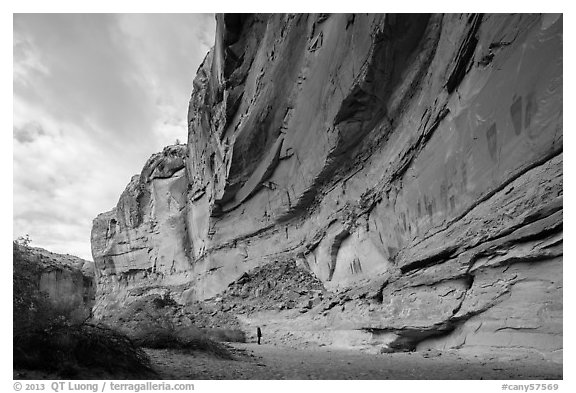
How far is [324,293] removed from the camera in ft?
56.6

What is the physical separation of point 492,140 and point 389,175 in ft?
16.6

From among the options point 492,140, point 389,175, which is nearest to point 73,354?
point 492,140

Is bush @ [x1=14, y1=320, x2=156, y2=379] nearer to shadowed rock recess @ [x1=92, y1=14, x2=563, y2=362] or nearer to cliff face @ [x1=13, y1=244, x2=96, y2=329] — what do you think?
cliff face @ [x1=13, y1=244, x2=96, y2=329]

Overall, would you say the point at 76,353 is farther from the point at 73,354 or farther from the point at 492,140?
the point at 492,140

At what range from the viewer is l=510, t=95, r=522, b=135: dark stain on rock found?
8.42 metres

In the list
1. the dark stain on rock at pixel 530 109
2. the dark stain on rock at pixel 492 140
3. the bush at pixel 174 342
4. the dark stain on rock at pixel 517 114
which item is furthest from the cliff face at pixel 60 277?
the dark stain on rock at pixel 530 109

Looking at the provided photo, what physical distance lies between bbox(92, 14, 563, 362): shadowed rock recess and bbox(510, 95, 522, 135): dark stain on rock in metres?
0.04

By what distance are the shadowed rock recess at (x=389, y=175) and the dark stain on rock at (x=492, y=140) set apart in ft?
0.12

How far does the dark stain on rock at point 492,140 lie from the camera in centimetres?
908

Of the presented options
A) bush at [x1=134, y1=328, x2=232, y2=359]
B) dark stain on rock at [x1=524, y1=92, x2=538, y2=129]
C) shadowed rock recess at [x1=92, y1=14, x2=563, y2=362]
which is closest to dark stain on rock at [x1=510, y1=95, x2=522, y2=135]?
shadowed rock recess at [x1=92, y1=14, x2=563, y2=362]

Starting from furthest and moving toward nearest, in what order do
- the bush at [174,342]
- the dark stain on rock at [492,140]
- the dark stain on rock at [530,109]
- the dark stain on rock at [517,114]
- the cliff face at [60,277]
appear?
the cliff face at [60,277]
the dark stain on rock at [492,140]
the bush at [174,342]
the dark stain on rock at [517,114]
the dark stain on rock at [530,109]

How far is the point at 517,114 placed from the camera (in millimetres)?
8508

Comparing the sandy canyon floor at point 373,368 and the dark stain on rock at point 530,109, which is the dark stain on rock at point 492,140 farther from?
the sandy canyon floor at point 373,368
